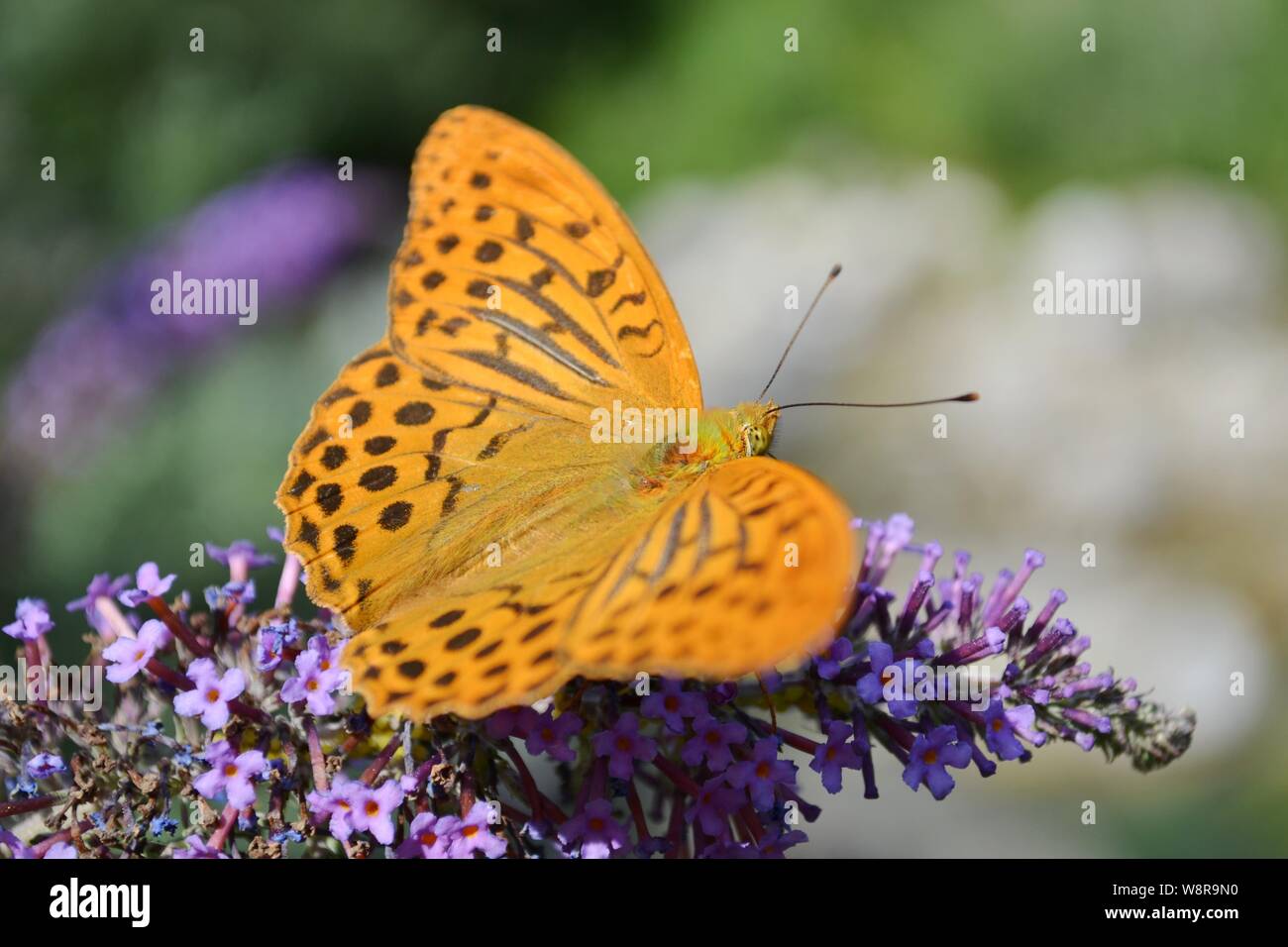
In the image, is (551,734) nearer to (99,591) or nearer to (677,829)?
(677,829)

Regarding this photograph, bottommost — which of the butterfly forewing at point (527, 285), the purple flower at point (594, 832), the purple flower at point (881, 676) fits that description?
the purple flower at point (594, 832)

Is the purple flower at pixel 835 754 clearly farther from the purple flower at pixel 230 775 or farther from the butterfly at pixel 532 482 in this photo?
the purple flower at pixel 230 775

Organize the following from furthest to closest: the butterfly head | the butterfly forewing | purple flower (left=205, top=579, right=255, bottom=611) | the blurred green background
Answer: the blurred green background → the butterfly forewing → the butterfly head → purple flower (left=205, top=579, right=255, bottom=611)

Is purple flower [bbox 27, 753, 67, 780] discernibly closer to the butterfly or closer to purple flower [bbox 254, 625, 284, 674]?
purple flower [bbox 254, 625, 284, 674]

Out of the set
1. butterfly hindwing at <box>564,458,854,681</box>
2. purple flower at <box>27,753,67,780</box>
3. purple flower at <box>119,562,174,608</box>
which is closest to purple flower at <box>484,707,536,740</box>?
butterfly hindwing at <box>564,458,854,681</box>

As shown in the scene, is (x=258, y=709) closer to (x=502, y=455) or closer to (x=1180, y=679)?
(x=502, y=455)

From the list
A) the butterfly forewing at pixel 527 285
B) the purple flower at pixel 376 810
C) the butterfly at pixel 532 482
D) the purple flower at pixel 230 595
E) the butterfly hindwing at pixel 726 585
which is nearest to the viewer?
the butterfly hindwing at pixel 726 585

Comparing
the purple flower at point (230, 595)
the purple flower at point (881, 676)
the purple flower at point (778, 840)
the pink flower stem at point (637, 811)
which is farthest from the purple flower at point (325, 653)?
the purple flower at point (881, 676)

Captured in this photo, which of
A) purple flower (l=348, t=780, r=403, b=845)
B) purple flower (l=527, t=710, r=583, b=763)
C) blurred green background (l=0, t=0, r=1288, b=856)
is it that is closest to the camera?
purple flower (l=348, t=780, r=403, b=845)
